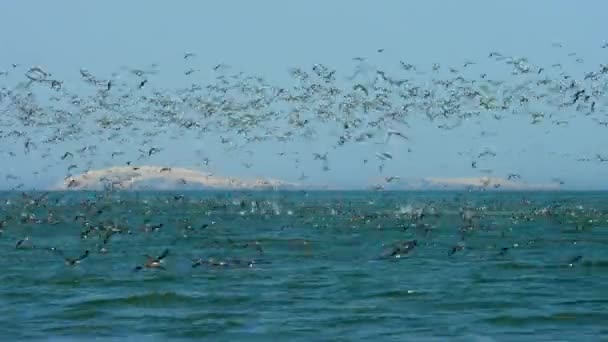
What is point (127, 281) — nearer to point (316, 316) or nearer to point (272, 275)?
point (272, 275)

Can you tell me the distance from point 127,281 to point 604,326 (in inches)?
680

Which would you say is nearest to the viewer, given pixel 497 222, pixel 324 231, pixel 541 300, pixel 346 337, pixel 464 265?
pixel 346 337

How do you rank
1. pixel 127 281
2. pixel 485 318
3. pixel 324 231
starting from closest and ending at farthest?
pixel 485 318 → pixel 127 281 → pixel 324 231

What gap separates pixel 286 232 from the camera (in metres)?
78.8

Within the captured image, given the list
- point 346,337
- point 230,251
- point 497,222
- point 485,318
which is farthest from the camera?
point 497,222

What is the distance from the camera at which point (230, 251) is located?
61.2 m

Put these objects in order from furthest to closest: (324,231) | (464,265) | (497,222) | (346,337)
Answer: (497,222), (324,231), (464,265), (346,337)

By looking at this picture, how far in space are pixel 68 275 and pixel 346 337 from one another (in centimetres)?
1821

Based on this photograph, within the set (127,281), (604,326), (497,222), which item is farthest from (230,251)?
(497,222)

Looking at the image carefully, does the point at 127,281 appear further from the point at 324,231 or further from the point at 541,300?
the point at 324,231

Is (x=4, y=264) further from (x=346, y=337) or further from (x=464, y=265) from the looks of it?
(x=346, y=337)

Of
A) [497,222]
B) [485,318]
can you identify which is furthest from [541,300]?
[497,222]

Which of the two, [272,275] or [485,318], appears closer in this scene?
[485,318]

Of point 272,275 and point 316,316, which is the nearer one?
point 316,316
